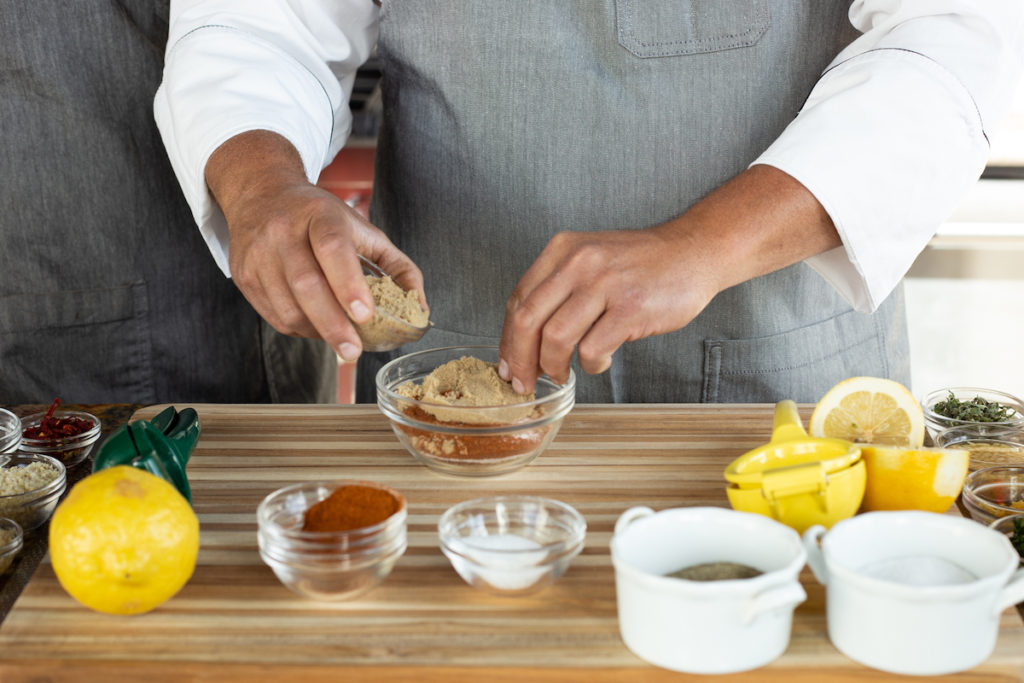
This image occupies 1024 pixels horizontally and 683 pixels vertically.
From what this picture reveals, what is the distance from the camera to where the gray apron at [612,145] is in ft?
4.29

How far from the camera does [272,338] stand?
6.55 feet

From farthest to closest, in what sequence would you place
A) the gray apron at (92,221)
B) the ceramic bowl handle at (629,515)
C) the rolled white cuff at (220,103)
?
the gray apron at (92,221) < the rolled white cuff at (220,103) < the ceramic bowl handle at (629,515)

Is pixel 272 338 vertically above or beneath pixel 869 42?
beneath

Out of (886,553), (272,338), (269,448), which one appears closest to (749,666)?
(886,553)

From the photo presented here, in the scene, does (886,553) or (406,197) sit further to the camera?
(406,197)

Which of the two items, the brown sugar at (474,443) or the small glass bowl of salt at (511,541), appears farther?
the brown sugar at (474,443)

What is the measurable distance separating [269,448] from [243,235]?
259 mm

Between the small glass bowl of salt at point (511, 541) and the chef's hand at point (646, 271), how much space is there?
20cm

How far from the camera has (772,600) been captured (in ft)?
2.29

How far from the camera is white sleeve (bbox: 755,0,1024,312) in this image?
1.09m

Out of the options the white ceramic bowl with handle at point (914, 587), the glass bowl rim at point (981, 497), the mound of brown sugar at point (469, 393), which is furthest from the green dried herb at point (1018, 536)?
the mound of brown sugar at point (469, 393)

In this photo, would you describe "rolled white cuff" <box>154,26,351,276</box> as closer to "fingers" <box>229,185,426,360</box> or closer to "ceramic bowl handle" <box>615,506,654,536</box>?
"fingers" <box>229,185,426,360</box>

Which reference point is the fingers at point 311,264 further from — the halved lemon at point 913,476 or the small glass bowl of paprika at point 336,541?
the halved lemon at point 913,476

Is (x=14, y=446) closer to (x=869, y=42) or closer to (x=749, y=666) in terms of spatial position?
(x=749, y=666)
